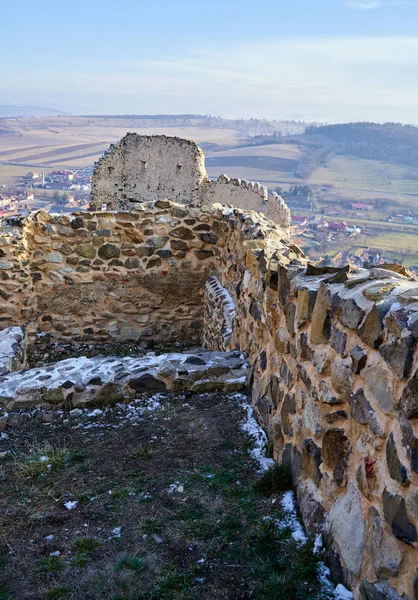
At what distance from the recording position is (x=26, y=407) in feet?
15.2

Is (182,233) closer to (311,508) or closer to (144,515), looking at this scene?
(144,515)

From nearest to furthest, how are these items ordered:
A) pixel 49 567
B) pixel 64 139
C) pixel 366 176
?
1. pixel 49 567
2. pixel 366 176
3. pixel 64 139

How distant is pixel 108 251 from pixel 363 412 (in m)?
5.25

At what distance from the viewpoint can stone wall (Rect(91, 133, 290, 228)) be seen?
18312mm

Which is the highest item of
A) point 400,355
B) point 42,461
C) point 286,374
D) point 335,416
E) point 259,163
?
point 400,355

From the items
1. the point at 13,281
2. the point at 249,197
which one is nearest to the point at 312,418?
the point at 13,281

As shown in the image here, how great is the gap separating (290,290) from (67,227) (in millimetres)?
4346

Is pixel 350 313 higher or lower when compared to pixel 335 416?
higher

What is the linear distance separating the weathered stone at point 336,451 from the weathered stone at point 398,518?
38cm

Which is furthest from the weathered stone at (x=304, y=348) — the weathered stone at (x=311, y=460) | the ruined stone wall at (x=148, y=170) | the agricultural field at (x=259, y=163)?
the agricultural field at (x=259, y=163)

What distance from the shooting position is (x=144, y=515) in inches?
119

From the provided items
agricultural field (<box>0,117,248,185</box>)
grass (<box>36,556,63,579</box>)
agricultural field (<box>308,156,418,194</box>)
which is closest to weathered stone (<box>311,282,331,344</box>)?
grass (<box>36,556,63,579</box>)

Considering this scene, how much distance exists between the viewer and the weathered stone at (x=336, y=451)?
250 cm

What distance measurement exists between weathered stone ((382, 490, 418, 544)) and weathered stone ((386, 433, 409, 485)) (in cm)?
7
